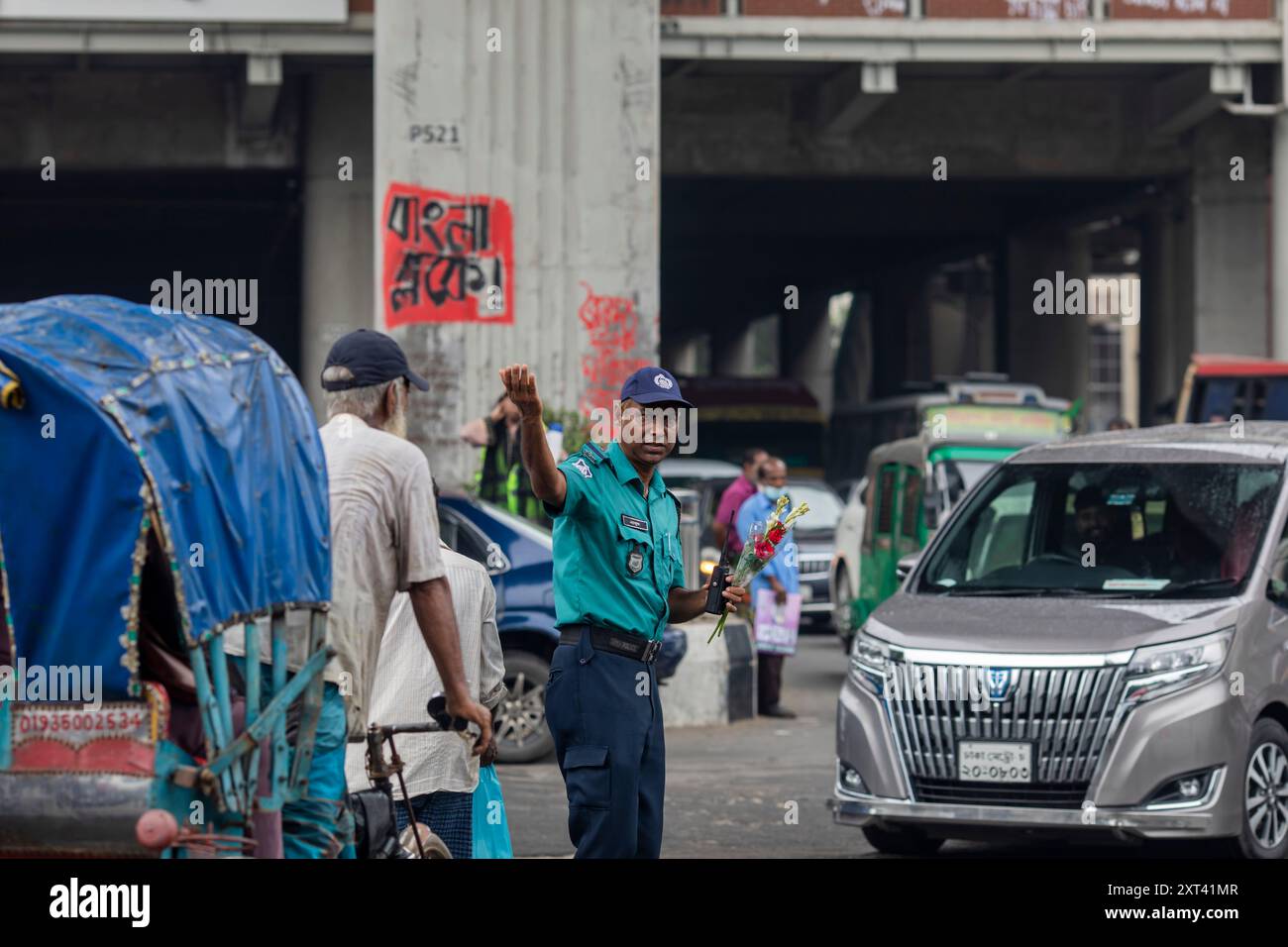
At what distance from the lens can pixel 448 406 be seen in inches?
821

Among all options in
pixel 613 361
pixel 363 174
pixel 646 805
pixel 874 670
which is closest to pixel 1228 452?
pixel 874 670

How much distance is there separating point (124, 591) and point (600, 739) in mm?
1985

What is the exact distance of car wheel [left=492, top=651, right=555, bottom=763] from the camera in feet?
40.5

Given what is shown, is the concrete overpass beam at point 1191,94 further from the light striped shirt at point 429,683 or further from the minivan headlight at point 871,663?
the light striped shirt at point 429,683

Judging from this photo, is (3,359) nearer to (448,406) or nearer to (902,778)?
(902,778)

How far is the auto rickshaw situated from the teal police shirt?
160 cm

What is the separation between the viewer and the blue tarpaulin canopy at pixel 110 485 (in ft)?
14.9

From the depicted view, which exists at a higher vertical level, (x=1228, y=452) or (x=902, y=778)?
(x=1228, y=452)

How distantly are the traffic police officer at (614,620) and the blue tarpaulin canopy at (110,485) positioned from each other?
1.50 m

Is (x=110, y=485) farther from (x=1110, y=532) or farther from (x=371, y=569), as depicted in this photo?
(x=1110, y=532)

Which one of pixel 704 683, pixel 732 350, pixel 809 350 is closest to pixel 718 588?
pixel 704 683

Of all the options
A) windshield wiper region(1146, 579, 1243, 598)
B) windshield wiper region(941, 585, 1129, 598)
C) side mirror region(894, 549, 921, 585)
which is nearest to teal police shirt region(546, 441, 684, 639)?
windshield wiper region(941, 585, 1129, 598)
